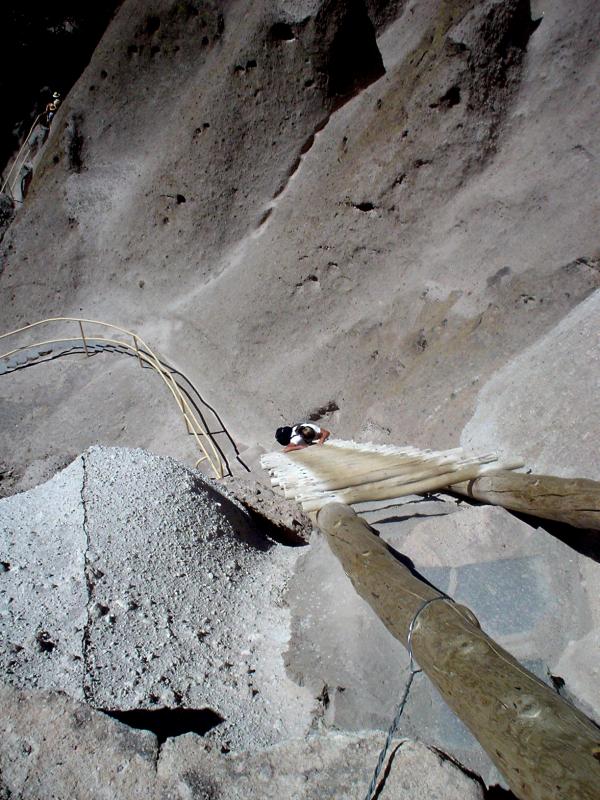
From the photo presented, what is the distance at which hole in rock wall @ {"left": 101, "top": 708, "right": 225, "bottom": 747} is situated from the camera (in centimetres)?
273

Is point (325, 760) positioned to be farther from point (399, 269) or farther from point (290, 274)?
point (290, 274)

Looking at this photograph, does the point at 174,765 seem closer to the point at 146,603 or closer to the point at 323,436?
the point at 146,603

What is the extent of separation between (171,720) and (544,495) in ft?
8.02

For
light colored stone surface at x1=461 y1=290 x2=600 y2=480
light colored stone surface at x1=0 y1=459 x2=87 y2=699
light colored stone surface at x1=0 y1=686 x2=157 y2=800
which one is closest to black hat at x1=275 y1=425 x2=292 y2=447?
light colored stone surface at x1=461 y1=290 x2=600 y2=480

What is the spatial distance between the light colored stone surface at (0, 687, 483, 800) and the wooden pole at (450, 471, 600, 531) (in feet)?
5.27

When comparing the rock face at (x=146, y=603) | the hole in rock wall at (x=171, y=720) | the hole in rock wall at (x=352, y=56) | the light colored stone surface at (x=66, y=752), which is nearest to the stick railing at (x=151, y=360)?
the rock face at (x=146, y=603)

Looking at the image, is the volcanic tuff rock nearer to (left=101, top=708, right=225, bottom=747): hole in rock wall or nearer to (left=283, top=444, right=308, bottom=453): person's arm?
(left=283, top=444, right=308, bottom=453): person's arm

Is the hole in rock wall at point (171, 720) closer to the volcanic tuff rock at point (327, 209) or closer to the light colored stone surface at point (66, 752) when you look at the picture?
the light colored stone surface at point (66, 752)

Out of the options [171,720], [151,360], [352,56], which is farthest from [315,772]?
[352,56]

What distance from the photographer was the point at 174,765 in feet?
7.28

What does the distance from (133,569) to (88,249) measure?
Result: 901cm

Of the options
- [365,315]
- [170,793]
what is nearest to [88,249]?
[365,315]

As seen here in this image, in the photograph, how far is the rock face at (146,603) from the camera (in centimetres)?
291

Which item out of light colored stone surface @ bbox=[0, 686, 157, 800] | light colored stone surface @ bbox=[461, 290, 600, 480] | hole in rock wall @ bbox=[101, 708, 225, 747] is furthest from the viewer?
light colored stone surface @ bbox=[461, 290, 600, 480]
